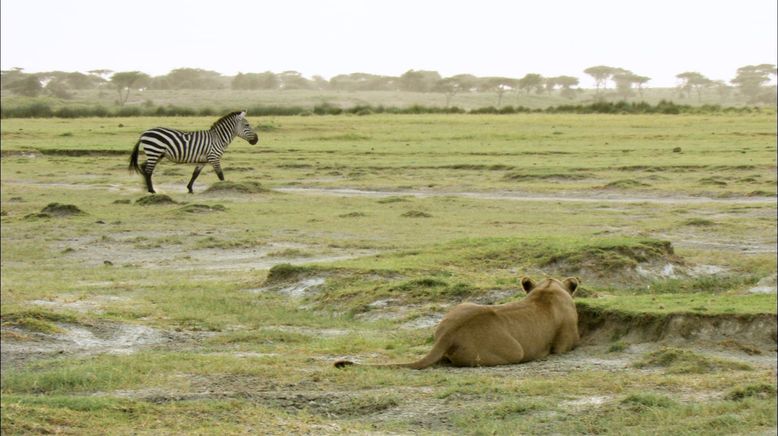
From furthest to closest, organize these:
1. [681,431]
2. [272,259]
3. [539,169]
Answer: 1. [539,169]
2. [272,259]
3. [681,431]

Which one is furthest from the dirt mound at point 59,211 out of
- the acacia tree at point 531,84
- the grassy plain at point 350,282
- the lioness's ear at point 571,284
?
the acacia tree at point 531,84

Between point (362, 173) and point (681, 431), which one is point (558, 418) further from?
point (362, 173)

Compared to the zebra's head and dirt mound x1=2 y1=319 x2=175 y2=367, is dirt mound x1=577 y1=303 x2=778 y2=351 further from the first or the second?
the zebra's head

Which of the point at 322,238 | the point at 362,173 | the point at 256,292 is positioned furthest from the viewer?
the point at 362,173

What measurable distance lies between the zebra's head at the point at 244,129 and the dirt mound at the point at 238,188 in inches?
967

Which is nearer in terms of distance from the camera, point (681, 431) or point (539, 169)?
point (681, 431)

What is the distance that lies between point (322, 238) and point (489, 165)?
13132 mm

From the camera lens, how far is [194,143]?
338 cm

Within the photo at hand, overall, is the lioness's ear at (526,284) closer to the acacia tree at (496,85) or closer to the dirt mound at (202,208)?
the acacia tree at (496,85)

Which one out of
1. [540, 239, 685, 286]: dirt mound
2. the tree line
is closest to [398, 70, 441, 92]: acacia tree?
the tree line

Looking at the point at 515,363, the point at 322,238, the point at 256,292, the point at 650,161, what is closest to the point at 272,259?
the point at 322,238

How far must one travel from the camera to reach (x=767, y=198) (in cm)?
2812

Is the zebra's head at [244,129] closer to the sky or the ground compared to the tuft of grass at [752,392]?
closer to the sky

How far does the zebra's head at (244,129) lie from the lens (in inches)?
126
